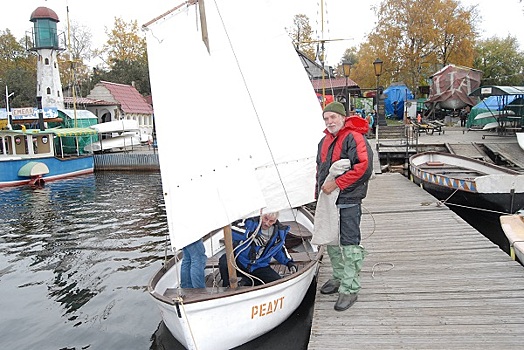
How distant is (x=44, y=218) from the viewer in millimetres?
14898

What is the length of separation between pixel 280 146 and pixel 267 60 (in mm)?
1215

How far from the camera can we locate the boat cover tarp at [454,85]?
32094 millimetres

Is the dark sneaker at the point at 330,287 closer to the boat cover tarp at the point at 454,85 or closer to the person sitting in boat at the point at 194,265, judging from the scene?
the person sitting in boat at the point at 194,265

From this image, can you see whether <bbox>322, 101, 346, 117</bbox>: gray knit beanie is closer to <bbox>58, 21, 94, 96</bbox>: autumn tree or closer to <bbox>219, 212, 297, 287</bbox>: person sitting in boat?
<bbox>219, 212, 297, 287</bbox>: person sitting in boat

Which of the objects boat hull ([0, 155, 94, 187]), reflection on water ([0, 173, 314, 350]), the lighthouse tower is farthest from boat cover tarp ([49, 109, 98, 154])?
reflection on water ([0, 173, 314, 350])

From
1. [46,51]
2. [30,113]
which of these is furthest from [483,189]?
[46,51]

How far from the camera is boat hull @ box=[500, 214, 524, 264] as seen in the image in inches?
241

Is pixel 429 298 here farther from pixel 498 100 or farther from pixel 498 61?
pixel 498 61

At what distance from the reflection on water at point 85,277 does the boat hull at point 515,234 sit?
3.10 m

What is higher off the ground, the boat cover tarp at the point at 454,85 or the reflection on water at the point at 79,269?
the boat cover tarp at the point at 454,85

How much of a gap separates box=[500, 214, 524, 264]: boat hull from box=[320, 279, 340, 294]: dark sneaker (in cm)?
277

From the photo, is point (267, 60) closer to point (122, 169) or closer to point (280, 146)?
point (280, 146)

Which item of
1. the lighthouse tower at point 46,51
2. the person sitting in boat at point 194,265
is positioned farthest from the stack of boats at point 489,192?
the lighthouse tower at point 46,51

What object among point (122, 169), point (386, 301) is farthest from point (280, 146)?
point (122, 169)
